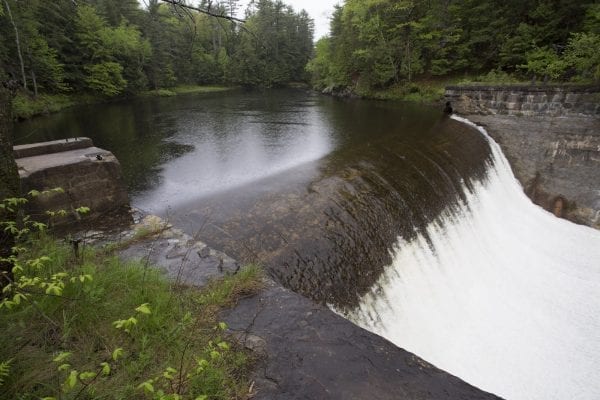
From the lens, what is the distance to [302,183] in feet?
23.5

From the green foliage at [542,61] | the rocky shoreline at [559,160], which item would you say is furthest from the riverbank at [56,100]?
the green foliage at [542,61]

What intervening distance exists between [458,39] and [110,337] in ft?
91.3

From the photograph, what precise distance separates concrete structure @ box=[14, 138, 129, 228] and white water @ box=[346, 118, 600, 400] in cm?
423

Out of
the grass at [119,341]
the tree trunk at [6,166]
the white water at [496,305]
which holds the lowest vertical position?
the white water at [496,305]

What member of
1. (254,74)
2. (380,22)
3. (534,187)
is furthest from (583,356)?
(254,74)

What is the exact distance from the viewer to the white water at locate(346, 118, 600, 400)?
4996 millimetres

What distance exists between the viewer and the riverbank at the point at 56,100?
50.2ft

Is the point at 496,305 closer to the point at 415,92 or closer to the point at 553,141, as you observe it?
the point at 553,141

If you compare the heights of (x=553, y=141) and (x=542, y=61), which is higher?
(x=542, y=61)

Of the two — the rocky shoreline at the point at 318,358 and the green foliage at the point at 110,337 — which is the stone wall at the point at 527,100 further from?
the green foliage at the point at 110,337

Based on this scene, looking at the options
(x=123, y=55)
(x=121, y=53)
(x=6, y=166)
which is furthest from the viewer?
(x=123, y=55)

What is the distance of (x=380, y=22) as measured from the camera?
26.7 meters

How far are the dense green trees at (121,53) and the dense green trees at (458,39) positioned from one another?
845cm

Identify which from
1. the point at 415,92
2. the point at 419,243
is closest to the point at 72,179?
the point at 419,243
